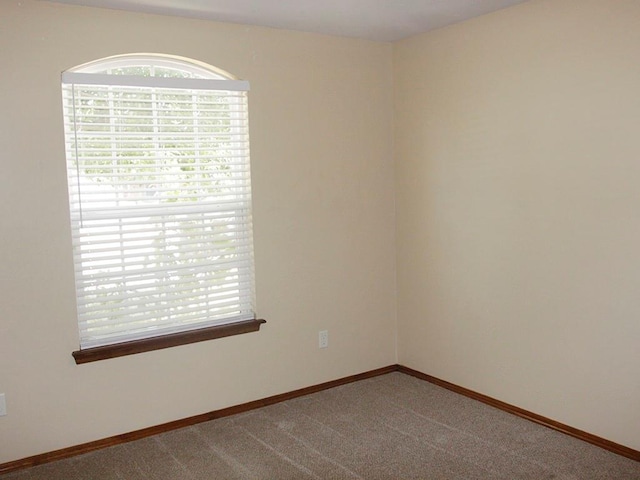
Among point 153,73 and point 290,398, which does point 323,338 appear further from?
point 153,73

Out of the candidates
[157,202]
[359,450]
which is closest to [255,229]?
[157,202]

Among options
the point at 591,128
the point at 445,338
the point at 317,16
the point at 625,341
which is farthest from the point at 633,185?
the point at 317,16

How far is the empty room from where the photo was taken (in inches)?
123

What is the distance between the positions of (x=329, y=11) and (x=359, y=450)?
92.0 inches

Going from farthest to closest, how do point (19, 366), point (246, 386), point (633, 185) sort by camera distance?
point (246, 386), point (19, 366), point (633, 185)

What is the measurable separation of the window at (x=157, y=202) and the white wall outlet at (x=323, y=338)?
519mm

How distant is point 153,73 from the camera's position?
355cm

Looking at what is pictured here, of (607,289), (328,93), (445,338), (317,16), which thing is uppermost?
(317,16)

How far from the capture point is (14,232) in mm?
3135

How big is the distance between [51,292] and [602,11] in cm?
306

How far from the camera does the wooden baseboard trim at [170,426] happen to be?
3209 mm

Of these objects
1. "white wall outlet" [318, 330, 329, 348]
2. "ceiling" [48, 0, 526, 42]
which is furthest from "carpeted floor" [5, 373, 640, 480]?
"ceiling" [48, 0, 526, 42]

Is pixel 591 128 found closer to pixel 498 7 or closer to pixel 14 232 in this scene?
pixel 498 7

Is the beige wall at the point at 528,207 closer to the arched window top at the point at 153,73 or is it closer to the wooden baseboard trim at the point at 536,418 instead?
the wooden baseboard trim at the point at 536,418
